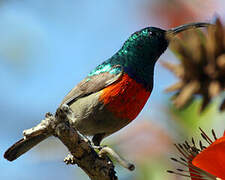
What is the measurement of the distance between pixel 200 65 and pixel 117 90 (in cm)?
56

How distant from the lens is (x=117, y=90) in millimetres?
2947

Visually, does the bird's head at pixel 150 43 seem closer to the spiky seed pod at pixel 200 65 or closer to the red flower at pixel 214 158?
the spiky seed pod at pixel 200 65

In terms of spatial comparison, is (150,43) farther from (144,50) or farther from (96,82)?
(96,82)

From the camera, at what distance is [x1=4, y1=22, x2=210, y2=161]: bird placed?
2.92m

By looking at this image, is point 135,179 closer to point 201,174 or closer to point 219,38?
point 219,38

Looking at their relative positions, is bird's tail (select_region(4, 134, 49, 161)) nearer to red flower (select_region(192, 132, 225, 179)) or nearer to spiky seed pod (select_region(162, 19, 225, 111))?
spiky seed pod (select_region(162, 19, 225, 111))

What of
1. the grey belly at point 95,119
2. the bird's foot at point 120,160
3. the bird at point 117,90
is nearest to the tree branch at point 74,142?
the bird's foot at point 120,160

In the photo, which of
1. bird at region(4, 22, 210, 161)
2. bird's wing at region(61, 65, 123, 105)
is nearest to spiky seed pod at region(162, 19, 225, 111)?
bird at region(4, 22, 210, 161)

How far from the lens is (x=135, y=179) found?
296 cm

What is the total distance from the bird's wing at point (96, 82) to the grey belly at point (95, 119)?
0.09 m

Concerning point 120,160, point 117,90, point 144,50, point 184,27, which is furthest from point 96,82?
point 120,160

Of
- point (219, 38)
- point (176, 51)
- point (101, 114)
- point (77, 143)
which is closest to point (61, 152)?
point (101, 114)

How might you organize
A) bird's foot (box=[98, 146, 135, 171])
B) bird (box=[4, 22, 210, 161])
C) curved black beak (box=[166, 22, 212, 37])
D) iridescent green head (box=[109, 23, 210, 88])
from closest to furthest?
bird's foot (box=[98, 146, 135, 171]) < bird (box=[4, 22, 210, 161]) < curved black beak (box=[166, 22, 212, 37]) < iridescent green head (box=[109, 23, 210, 88])

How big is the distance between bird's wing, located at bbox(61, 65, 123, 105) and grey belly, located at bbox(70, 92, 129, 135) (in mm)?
93
